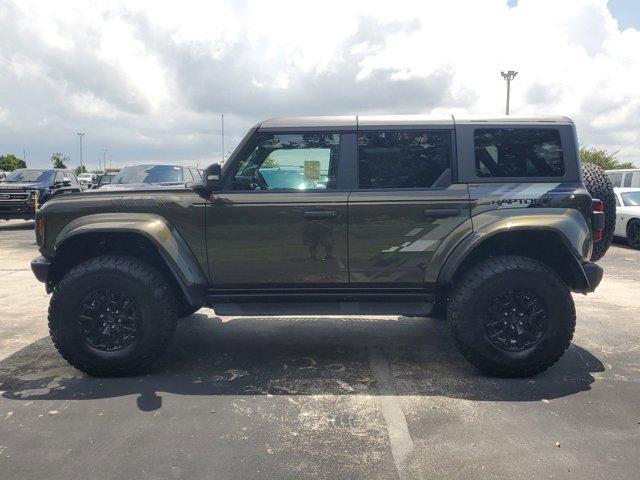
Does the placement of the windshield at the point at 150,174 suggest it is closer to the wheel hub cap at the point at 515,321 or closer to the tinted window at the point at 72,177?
the tinted window at the point at 72,177

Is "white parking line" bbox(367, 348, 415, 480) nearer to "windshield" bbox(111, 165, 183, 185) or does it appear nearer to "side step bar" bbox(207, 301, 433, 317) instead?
"side step bar" bbox(207, 301, 433, 317)

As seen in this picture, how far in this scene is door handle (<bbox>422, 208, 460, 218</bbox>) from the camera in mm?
3984

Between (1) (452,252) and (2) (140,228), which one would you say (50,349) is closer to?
(2) (140,228)

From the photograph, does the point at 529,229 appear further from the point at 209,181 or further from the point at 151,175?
the point at 151,175

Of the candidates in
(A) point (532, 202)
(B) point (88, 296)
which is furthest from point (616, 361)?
(B) point (88, 296)

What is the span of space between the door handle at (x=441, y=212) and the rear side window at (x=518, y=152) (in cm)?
40

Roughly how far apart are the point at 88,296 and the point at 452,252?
281 cm

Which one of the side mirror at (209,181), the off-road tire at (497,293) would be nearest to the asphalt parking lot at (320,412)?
the off-road tire at (497,293)

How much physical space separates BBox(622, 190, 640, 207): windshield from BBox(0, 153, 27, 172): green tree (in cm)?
6947

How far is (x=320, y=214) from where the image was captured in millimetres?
4000

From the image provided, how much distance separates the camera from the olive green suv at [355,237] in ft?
13.0

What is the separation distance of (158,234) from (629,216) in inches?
439

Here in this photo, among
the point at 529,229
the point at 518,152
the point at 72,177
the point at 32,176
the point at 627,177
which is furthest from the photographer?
the point at 72,177

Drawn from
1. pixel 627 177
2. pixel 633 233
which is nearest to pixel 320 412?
pixel 633 233
